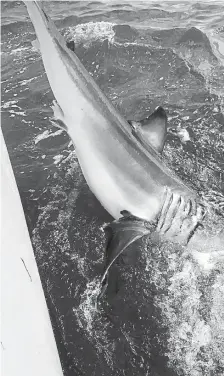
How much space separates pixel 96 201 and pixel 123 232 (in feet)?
3.27

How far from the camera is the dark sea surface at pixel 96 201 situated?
2457 mm

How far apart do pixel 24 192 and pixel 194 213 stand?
166cm

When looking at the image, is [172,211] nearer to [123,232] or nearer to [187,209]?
[187,209]

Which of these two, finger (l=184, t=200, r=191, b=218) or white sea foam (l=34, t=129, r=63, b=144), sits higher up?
finger (l=184, t=200, r=191, b=218)

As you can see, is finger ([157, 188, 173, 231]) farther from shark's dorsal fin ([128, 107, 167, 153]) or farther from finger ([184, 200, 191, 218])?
shark's dorsal fin ([128, 107, 167, 153])

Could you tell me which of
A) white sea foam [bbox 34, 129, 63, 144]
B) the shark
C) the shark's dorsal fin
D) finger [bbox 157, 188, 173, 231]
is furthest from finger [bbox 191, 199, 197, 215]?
white sea foam [bbox 34, 129, 63, 144]

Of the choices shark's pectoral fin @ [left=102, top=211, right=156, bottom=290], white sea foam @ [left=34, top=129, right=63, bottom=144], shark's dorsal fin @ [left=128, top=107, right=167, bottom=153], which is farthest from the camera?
white sea foam @ [left=34, top=129, right=63, bottom=144]

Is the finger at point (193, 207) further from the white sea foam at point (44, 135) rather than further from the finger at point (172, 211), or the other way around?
the white sea foam at point (44, 135)

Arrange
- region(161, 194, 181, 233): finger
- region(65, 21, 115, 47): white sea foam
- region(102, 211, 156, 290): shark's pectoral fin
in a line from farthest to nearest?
region(65, 21, 115, 47): white sea foam
region(161, 194, 181, 233): finger
region(102, 211, 156, 290): shark's pectoral fin

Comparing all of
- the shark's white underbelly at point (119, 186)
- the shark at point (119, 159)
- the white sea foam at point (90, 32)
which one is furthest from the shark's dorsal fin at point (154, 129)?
the white sea foam at point (90, 32)

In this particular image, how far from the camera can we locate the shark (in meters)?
2.56

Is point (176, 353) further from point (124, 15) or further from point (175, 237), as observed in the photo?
point (124, 15)

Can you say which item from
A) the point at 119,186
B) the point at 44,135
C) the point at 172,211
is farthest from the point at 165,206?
the point at 44,135

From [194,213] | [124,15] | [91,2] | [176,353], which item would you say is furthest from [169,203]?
[91,2]
